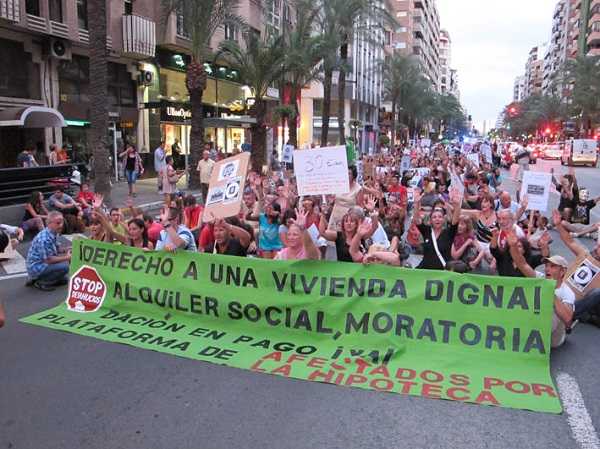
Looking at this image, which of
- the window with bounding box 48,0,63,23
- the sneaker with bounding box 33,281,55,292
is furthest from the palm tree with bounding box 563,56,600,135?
the sneaker with bounding box 33,281,55,292

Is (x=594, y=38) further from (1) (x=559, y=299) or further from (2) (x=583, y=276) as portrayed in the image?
(1) (x=559, y=299)

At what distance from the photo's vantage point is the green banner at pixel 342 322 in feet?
16.3

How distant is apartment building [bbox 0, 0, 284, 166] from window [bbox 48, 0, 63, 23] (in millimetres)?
36

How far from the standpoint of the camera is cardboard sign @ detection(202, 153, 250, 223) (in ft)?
20.2

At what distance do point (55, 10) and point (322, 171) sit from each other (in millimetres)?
18700

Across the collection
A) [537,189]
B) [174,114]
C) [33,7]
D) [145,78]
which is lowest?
[537,189]

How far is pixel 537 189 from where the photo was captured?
31.4 ft

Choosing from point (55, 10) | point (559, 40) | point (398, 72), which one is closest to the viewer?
point (55, 10)

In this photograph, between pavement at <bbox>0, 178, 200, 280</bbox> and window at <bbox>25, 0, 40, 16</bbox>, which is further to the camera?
window at <bbox>25, 0, 40, 16</bbox>

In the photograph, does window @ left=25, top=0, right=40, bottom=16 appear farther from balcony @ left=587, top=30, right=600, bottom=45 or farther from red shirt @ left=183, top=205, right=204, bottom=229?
balcony @ left=587, top=30, right=600, bottom=45

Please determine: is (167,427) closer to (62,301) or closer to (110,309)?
(110,309)

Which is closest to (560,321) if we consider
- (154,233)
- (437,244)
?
(437,244)

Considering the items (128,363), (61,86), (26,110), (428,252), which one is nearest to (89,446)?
(128,363)

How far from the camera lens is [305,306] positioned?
5.78 m
